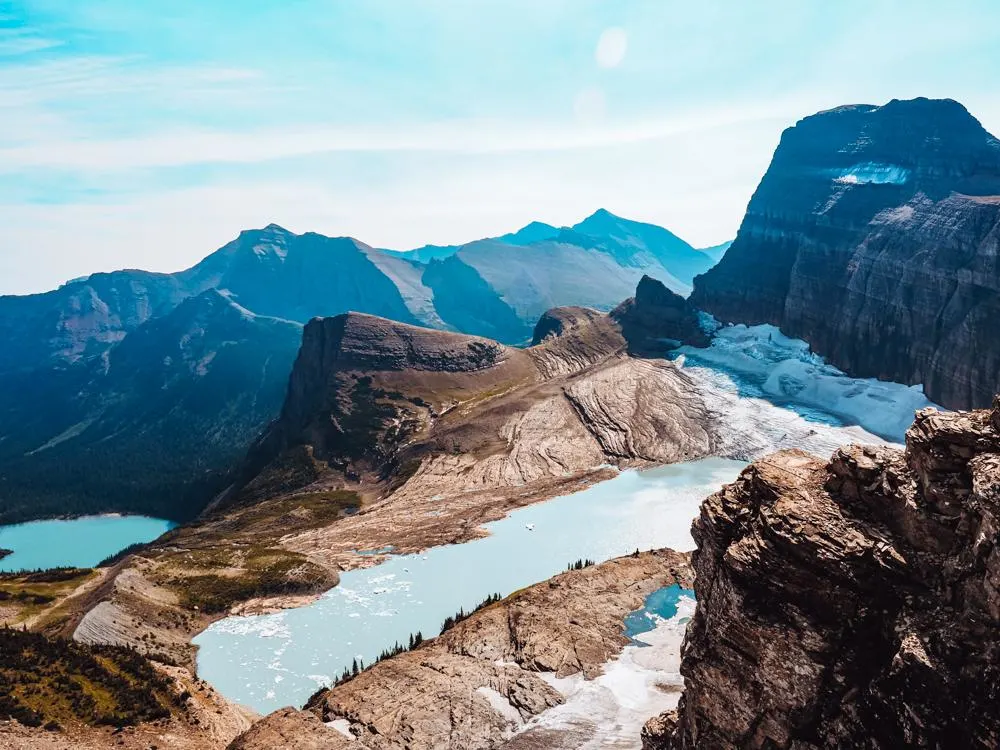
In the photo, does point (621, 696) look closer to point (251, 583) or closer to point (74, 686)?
point (74, 686)

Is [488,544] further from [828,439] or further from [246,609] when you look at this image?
[828,439]

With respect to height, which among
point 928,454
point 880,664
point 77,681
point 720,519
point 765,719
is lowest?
point 77,681

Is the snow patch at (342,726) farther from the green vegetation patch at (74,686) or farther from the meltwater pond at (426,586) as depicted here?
the meltwater pond at (426,586)

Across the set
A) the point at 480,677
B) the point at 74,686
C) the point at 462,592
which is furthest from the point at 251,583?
the point at 480,677

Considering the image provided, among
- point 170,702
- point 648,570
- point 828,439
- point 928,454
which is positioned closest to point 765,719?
point 928,454

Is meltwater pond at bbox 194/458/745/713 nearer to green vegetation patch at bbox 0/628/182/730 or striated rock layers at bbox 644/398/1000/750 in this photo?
green vegetation patch at bbox 0/628/182/730
